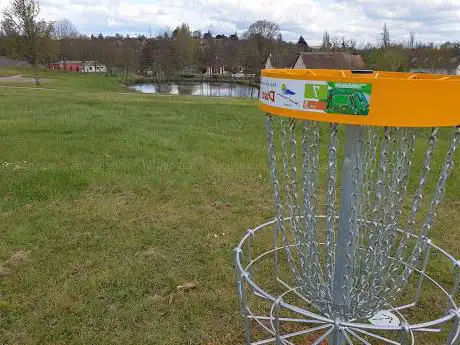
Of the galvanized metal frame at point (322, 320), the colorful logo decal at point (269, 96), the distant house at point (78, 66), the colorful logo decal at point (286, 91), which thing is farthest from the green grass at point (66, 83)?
the colorful logo decal at point (286, 91)

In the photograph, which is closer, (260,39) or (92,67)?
(260,39)

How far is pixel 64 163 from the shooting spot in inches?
311

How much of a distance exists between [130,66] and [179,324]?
235 feet

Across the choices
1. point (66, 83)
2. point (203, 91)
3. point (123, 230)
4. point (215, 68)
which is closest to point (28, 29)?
point (66, 83)

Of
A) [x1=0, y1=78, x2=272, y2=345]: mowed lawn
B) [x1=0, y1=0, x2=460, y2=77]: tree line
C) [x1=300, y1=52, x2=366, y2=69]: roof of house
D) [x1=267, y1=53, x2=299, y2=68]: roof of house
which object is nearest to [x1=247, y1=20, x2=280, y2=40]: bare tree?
[x1=0, y1=0, x2=460, y2=77]: tree line

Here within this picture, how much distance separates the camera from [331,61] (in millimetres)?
42062

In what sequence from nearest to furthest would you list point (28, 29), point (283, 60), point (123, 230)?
point (123, 230)
point (28, 29)
point (283, 60)

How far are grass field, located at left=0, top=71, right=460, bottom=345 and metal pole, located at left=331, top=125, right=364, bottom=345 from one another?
3.99ft

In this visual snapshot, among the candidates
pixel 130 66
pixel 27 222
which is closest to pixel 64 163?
pixel 27 222

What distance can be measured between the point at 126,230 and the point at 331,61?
4032 centimetres

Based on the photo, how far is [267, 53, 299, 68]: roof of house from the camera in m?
51.0

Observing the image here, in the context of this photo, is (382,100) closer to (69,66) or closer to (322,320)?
(322,320)

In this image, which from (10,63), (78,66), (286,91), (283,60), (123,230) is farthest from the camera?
(78,66)

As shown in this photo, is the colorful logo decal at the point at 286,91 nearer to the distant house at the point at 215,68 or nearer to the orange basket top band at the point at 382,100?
the orange basket top band at the point at 382,100
